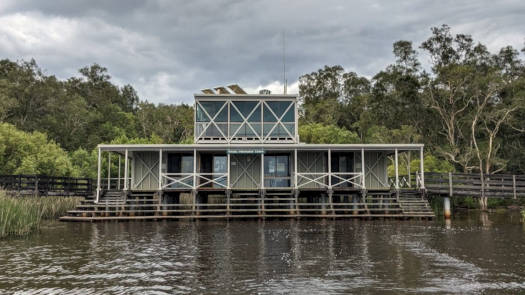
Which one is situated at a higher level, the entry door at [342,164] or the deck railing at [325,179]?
the entry door at [342,164]

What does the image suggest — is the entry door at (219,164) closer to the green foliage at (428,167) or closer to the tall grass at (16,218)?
the tall grass at (16,218)

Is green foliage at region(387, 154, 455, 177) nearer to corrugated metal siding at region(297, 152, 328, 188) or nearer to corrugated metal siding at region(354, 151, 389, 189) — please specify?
corrugated metal siding at region(354, 151, 389, 189)

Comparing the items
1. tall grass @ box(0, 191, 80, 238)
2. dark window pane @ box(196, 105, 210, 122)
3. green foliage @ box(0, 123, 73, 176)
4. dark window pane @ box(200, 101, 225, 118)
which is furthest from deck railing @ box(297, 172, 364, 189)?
green foliage @ box(0, 123, 73, 176)

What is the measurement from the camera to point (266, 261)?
1117cm

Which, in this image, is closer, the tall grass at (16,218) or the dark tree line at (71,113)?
the tall grass at (16,218)

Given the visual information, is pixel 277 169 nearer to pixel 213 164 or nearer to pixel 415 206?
pixel 213 164

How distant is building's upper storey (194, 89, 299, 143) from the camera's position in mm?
26188

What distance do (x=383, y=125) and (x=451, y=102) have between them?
9973mm

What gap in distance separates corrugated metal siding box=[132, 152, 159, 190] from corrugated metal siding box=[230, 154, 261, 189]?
488cm

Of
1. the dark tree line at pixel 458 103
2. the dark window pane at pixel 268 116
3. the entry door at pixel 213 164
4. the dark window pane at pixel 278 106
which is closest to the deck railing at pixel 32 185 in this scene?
the entry door at pixel 213 164

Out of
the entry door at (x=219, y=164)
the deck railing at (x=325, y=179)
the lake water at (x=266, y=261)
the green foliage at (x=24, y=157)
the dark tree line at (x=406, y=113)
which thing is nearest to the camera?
the lake water at (x=266, y=261)

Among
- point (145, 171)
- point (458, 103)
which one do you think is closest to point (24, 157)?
point (145, 171)

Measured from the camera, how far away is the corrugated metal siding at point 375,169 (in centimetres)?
2587

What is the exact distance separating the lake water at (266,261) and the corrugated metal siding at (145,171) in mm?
7259
